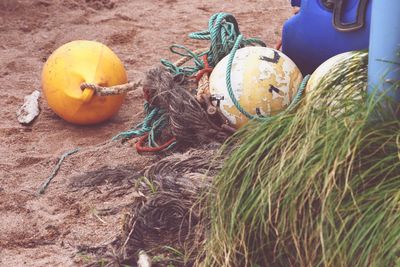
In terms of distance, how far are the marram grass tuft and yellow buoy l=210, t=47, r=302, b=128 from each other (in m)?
0.81

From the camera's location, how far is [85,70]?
4422mm

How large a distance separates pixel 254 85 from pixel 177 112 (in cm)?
40

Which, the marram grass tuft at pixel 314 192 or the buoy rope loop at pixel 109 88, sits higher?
the marram grass tuft at pixel 314 192

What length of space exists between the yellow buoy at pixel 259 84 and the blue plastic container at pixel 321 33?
0.16 meters

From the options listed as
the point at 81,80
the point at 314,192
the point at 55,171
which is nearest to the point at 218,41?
the point at 81,80

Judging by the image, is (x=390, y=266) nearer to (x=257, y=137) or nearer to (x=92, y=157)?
(x=257, y=137)

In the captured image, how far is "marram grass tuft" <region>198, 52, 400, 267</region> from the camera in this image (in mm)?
2537

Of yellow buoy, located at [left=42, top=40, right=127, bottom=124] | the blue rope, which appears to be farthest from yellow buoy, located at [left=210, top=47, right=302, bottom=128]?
yellow buoy, located at [left=42, top=40, right=127, bottom=124]

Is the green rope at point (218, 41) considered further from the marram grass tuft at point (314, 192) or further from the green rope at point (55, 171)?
the marram grass tuft at point (314, 192)

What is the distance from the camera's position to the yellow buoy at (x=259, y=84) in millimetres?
3783

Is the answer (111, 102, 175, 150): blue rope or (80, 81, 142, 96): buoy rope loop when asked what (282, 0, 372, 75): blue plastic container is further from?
(80, 81, 142, 96): buoy rope loop

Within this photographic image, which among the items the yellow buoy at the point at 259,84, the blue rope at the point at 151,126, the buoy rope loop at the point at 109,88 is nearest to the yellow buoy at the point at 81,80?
the buoy rope loop at the point at 109,88

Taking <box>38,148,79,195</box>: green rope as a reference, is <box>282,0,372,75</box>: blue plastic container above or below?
above

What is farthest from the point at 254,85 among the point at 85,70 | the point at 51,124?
the point at 51,124
